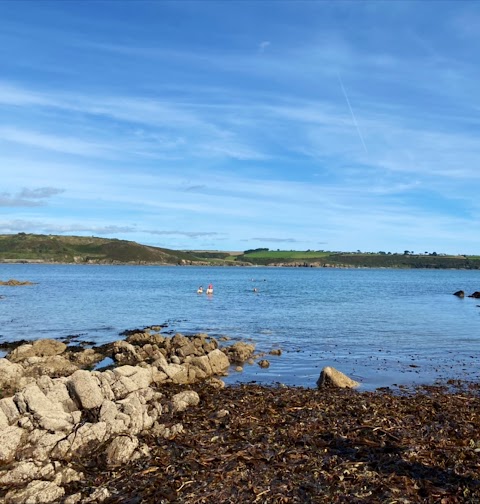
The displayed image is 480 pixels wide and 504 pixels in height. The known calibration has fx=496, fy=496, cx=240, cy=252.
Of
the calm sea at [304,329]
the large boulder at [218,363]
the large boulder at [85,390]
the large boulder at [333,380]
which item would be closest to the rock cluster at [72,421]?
the large boulder at [85,390]

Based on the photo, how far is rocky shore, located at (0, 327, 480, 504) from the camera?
10.4m

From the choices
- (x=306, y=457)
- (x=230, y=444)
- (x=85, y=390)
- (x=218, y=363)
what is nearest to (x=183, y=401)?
(x=85, y=390)

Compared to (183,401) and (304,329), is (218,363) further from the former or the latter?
(304,329)

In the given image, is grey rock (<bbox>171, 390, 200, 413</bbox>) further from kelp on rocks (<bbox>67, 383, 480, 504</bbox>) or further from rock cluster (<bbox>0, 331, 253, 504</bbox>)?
kelp on rocks (<bbox>67, 383, 480, 504</bbox>)

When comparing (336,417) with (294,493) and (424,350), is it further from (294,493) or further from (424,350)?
(424,350)

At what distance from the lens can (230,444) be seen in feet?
42.4

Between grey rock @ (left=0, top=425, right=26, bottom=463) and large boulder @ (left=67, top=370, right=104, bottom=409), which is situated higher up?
large boulder @ (left=67, top=370, right=104, bottom=409)

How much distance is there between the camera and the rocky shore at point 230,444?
10398 mm

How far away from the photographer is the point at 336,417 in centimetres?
1505

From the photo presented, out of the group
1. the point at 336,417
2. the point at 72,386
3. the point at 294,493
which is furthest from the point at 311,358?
the point at 294,493

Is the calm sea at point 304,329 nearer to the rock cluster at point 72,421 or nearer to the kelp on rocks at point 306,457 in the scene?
the kelp on rocks at point 306,457

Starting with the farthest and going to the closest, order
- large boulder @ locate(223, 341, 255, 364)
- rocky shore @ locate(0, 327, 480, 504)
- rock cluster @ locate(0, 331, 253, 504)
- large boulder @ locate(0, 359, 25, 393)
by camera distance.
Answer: large boulder @ locate(223, 341, 255, 364) < large boulder @ locate(0, 359, 25, 393) < rock cluster @ locate(0, 331, 253, 504) < rocky shore @ locate(0, 327, 480, 504)

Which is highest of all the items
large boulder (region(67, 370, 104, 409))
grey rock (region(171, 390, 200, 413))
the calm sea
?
large boulder (region(67, 370, 104, 409))

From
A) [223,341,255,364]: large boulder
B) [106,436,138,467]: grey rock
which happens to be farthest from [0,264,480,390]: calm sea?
[106,436,138,467]: grey rock
